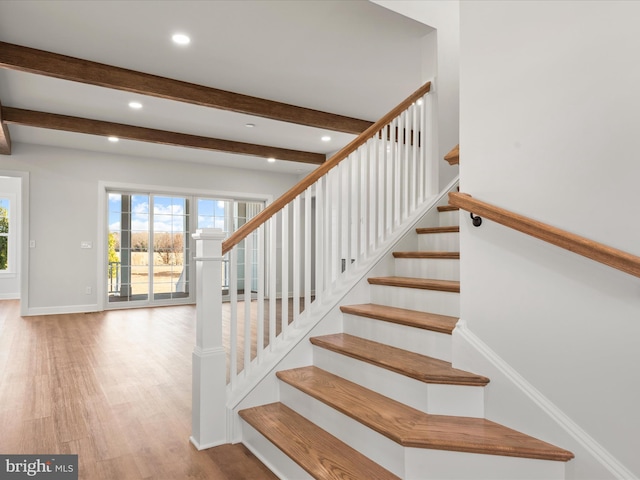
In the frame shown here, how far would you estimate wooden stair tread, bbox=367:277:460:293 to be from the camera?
7.50 ft

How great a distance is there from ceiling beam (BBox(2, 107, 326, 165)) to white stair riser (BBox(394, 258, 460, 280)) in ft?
15.1

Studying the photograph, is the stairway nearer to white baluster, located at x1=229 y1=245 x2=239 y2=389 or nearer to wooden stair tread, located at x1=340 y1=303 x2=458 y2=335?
wooden stair tread, located at x1=340 y1=303 x2=458 y2=335

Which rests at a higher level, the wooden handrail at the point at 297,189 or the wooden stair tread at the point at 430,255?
the wooden handrail at the point at 297,189

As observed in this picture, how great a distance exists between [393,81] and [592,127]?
136 inches

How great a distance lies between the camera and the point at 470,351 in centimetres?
186

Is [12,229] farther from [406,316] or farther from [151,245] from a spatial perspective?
[406,316]

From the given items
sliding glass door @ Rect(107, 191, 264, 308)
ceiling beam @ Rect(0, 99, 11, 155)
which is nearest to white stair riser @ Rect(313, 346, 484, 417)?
ceiling beam @ Rect(0, 99, 11, 155)

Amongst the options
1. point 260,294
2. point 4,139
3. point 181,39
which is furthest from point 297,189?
point 4,139

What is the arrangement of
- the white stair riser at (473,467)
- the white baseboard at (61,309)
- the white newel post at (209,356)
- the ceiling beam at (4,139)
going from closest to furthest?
the white stair riser at (473,467) < the white newel post at (209,356) < the ceiling beam at (4,139) < the white baseboard at (61,309)

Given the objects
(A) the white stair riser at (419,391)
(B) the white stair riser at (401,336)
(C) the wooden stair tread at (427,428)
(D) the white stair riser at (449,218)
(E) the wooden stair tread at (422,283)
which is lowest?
(C) the wooden stair tread at (427,428)

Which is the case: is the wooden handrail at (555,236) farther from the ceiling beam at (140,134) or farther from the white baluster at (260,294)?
the ceiling beam at (140,134)

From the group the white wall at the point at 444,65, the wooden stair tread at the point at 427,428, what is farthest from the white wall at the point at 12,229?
the wooden stair tread at the point at 427,428

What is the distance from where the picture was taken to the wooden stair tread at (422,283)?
90.0 inches

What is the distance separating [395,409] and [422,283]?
0.80 meters
